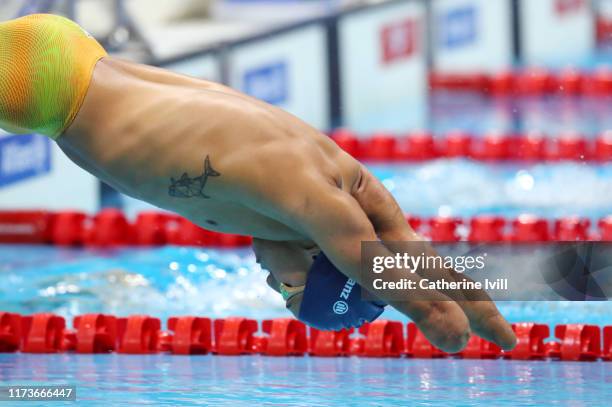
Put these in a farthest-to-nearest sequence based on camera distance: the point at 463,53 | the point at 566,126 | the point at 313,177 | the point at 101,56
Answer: the point at 463,53
the point at 566,126
the point at 101,56
the point at 313,177

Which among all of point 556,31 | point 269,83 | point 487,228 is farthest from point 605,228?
point 556,31

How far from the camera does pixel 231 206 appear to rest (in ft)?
11.2

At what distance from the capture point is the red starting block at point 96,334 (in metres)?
4.98

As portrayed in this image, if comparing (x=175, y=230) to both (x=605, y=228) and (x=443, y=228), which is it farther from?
(x=605, y=228)

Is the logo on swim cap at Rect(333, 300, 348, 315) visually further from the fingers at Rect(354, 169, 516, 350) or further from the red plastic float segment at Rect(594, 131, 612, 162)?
the red plastic float segment at Rect(594, 131, 612, 162)

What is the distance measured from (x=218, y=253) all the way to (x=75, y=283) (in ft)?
3.26

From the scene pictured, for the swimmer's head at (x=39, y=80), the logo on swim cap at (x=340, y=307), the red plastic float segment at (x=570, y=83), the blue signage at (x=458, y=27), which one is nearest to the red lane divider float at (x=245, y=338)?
the logo on swim cap at (x=340, y=307)

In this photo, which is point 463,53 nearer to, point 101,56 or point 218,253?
point 218,253

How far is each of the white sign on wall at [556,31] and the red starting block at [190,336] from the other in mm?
8640

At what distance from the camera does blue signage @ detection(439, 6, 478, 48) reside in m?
11.9

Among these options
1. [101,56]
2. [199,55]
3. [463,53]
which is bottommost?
[101,56]

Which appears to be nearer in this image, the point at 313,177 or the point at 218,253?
the point at 313,177

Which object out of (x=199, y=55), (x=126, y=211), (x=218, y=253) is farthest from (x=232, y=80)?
(x=218, y=253)

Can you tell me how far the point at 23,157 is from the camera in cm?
741
